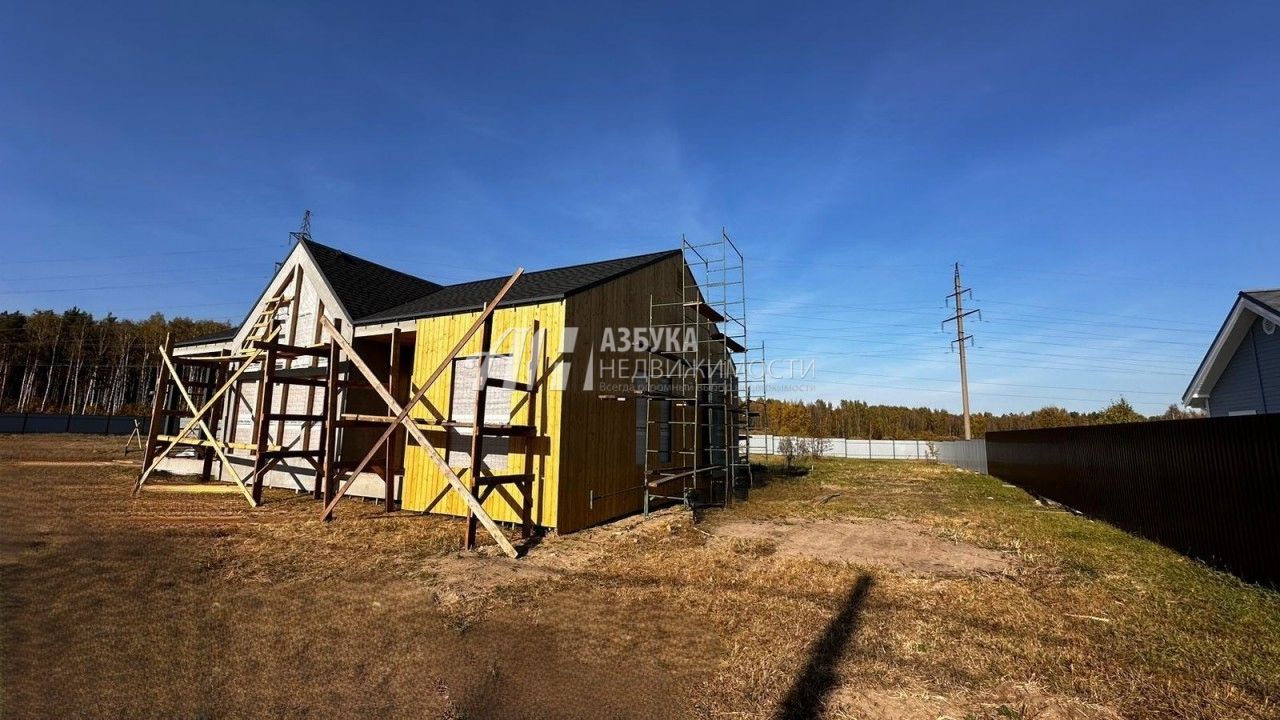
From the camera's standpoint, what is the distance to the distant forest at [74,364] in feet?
158

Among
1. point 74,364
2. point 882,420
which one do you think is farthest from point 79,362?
point 882,420

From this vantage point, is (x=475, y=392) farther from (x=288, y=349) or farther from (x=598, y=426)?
(x=288, y=349)

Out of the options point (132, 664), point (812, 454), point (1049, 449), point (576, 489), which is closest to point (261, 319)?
point (576, 489)

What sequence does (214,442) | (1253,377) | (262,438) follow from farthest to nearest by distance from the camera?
(1253,377), (214,442), (262,438)

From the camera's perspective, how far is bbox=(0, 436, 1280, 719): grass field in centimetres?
374

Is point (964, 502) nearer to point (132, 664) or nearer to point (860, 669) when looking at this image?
point (860, 669)

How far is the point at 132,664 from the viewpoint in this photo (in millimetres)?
3967

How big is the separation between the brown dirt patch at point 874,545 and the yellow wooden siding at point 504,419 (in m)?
3.57

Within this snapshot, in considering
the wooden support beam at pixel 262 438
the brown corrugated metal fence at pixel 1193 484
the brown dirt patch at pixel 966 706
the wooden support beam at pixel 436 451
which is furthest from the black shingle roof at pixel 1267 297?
the wooden support beam at pixel 262 438

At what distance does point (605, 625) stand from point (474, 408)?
19.6ft

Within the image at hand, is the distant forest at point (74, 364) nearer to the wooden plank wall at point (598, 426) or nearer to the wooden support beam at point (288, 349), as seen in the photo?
the wooden support beam at point (288, 349)

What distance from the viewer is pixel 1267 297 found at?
12.3 metres

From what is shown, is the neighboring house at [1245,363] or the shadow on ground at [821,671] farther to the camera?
the neighboring house at [1245,363]

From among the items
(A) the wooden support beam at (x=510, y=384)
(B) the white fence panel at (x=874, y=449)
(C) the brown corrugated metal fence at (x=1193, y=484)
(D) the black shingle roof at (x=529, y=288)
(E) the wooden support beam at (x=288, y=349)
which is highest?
(D) the black shingle roof at (x=529, y=288)
